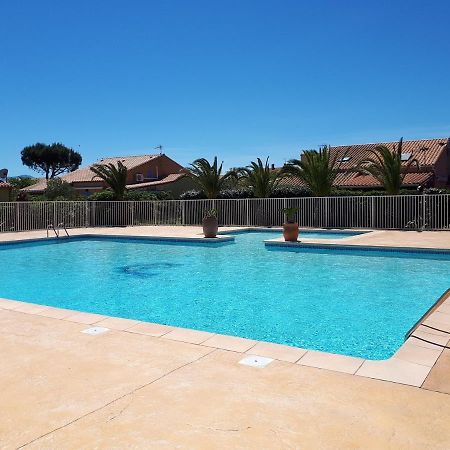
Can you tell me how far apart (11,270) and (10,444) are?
981cm

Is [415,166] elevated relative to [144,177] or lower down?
lower down

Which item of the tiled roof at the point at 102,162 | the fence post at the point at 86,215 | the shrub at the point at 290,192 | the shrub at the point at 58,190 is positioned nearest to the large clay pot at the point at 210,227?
the shrub at the point at 290,192

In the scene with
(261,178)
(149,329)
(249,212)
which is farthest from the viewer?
(261,178)

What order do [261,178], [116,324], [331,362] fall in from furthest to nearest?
[261,178] → [116,324] → [331,362]

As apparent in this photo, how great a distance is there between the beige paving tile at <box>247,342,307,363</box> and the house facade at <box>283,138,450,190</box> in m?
23.1

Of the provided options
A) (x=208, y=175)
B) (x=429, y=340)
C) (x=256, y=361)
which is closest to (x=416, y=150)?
(x=208, y=175)

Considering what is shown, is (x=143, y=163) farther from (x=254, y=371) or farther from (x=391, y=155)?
(x=254, y=371)

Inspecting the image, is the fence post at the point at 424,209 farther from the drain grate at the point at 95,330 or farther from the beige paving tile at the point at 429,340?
the drain grate at the point at 95,330

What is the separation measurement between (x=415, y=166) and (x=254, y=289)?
24.8 meters

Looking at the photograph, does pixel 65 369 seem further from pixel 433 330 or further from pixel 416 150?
pixel 416 150

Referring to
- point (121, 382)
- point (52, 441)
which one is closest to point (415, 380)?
point (121, 382)

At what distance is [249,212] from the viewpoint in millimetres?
21375

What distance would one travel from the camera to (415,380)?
3291mm

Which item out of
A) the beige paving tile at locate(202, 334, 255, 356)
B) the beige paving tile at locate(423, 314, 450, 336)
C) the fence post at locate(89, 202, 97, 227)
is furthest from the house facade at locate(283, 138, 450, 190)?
the beige paving tile at locate(202, 334, 255, 356)
